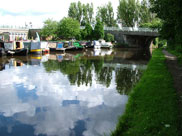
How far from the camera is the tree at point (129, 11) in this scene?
64.5 meters

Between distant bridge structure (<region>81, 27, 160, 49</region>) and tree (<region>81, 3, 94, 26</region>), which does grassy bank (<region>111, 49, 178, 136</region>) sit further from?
tree (<region>81, 3, 94, 26</region>)

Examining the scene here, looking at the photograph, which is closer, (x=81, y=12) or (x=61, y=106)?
(x=61, y=106)

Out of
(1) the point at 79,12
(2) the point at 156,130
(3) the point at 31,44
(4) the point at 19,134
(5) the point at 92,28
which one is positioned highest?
(1) the point at 79,12

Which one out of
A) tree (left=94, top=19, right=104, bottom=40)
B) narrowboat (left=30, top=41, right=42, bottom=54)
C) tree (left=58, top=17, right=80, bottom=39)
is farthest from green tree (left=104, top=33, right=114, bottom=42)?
narrowboat (left=30, top=41, right=42, bottom=54)

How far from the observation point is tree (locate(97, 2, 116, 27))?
70.6 meters

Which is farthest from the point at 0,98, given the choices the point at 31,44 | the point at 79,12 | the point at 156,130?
the point at 79,12

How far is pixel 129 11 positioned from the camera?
2554 inches

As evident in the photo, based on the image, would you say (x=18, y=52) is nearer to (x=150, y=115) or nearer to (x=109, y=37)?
(x=150, y=115)

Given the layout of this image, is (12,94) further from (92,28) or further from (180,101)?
(92,28)

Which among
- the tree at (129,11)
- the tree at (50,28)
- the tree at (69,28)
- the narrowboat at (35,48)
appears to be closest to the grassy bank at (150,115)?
the narrowboat at (35,48)

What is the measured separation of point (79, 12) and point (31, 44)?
143 ft

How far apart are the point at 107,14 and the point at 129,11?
8.74 m

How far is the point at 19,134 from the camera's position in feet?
18.5

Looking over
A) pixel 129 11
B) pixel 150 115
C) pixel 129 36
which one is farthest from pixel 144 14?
pixel 150 115
